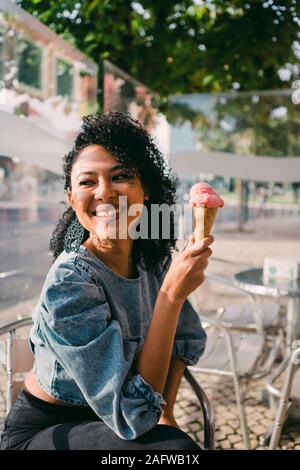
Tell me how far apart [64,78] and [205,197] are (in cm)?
215

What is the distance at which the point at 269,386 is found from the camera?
2.27m

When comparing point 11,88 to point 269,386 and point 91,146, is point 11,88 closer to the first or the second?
point 91,146

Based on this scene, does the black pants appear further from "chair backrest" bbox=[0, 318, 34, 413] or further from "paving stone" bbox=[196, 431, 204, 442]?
"paving stone" bbox=[196, 431, 204, 442]

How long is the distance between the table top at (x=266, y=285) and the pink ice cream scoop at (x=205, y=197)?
1.78 meters

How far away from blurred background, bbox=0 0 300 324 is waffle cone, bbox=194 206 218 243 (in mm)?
657

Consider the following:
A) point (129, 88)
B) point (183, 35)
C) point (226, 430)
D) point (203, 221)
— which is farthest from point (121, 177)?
point (183, 35)

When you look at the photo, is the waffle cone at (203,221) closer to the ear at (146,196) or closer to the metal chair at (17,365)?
the ear at (146,196)

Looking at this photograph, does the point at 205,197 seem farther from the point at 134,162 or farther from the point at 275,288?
the point at 275,288

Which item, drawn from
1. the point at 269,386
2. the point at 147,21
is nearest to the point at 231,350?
the point at 269,386

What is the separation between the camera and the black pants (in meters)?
1.26

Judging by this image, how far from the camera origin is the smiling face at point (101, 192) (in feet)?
4.65

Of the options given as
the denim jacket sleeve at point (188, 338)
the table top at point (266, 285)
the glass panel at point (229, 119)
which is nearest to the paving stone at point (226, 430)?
the table top at point (266, 285)

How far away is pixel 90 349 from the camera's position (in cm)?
119
